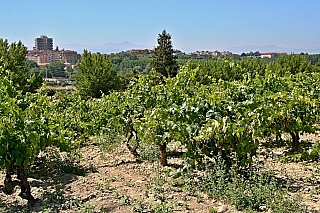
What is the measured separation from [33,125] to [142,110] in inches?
112

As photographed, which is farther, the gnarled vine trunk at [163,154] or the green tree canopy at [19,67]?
the green tree canopy at [19,67]

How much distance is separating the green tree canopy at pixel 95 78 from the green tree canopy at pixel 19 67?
3722 mm

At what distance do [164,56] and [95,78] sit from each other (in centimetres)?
1489

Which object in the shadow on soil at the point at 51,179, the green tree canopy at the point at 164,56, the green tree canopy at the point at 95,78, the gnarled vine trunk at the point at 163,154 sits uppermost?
the green tree canopy at the point at 164,56

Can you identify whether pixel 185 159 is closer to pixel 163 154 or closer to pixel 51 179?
pixel 163 154

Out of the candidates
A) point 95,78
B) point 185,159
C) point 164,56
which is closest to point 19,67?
point 95,78

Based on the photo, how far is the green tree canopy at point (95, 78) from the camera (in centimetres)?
2770

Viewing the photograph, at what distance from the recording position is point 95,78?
27578mm

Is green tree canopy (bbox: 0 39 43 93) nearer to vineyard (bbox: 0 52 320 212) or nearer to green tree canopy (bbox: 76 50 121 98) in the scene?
green tree canopy (bbox: 76 50 121 98)

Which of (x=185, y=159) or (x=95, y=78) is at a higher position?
(x=95, y=78)

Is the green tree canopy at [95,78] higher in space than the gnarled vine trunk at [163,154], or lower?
higher

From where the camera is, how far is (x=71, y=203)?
15.4ft

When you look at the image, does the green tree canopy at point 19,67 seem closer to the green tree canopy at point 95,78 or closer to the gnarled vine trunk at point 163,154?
the green tree canopy at point 95,78

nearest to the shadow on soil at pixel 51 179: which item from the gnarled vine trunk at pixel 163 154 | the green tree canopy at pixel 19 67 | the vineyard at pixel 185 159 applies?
the vineyard at pixel 185 159
